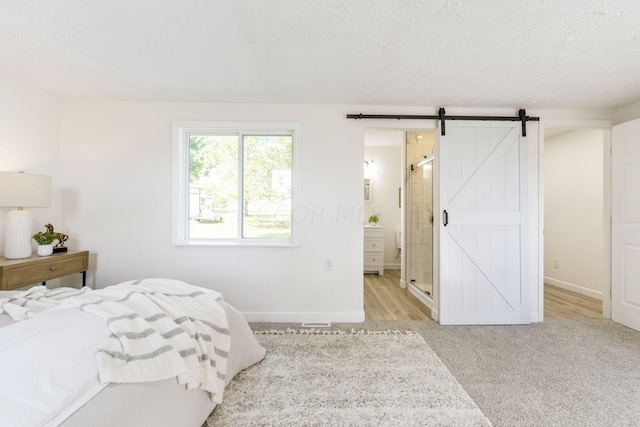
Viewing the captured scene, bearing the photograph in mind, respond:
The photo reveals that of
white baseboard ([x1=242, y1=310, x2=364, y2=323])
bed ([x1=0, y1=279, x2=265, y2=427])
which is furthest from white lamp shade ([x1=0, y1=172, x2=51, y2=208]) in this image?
white baseboard ([x1=242, y1=310, x2=364, y2=323])

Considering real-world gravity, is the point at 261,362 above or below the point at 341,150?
below

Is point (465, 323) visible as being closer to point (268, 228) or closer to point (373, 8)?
point (268, 228)

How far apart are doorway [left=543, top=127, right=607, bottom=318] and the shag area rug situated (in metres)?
2.53

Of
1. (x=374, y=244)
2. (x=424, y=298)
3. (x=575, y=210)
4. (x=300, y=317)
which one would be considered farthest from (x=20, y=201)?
(x=575, y=210)

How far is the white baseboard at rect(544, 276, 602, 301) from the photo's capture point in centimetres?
377

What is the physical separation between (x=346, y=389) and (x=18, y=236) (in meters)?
2.74

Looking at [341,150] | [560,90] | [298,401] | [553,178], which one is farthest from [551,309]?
[298,401]

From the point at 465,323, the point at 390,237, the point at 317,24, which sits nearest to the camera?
the point at 317,24

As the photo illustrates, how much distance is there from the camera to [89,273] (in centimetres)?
288

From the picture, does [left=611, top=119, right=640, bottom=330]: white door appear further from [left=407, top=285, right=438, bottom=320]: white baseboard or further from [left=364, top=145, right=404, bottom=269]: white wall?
[left=364, top=145, right=404, bottom=269]: white wall

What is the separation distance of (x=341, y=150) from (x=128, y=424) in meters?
2.55

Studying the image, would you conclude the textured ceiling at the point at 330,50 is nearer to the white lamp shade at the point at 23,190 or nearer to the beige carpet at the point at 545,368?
the white lamp shade at the point at 23,190

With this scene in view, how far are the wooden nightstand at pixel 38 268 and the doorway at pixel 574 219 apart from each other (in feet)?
16.5

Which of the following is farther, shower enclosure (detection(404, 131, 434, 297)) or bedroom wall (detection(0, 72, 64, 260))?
shower enclosure (detection(404, 131, 434, 297))
